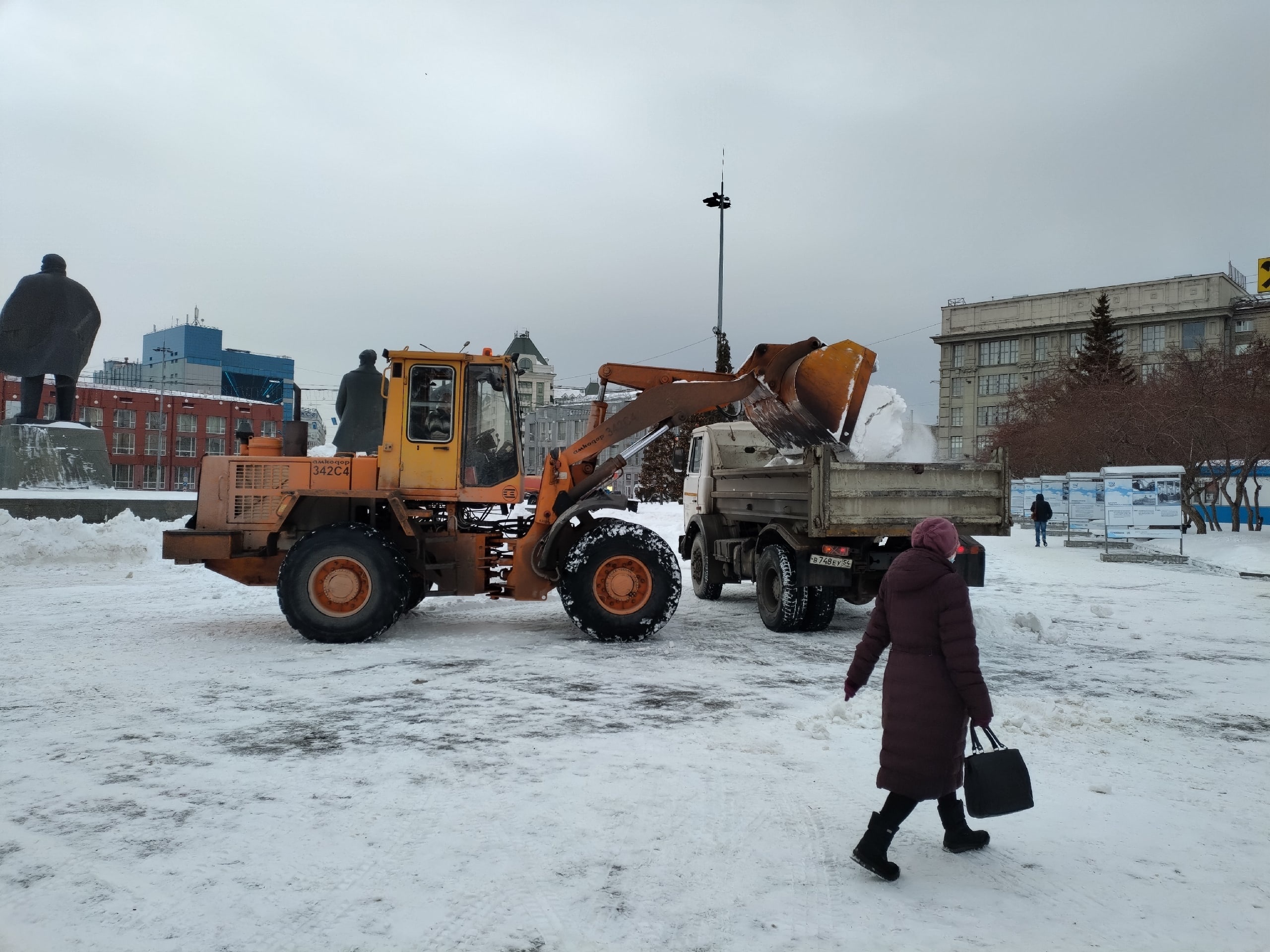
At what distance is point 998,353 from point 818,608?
8173 centimetres

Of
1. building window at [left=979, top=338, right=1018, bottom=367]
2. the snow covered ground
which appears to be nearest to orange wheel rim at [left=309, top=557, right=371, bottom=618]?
the snow covered ground

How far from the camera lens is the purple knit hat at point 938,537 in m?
3.86

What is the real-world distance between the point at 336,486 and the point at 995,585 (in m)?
10.9

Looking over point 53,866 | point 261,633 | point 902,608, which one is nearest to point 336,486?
point 261,633

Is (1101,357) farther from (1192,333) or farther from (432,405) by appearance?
(432,405)

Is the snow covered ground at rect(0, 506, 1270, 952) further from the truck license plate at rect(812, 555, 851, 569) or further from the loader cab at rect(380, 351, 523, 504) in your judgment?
the loader cab at rect(380, 351, 523, 504)

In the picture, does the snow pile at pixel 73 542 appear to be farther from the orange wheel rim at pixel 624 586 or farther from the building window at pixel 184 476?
the building window at pixel 184 476

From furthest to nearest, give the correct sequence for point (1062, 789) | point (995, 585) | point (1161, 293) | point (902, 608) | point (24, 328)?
1. point (1161, 293)
2. point (24, 328)
3. point (995, 585)
4. point (1062, 789)
5. point (902, 608)

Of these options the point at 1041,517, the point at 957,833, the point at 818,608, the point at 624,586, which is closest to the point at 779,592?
the point at 818,608

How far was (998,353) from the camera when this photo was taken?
8519 cm

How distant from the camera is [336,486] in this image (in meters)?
9.71

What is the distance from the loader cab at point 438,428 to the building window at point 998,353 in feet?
269

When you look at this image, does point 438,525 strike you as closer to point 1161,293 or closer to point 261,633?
point 261,633

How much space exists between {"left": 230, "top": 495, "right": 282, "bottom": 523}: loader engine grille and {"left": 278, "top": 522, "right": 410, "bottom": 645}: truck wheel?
32.7 inches
